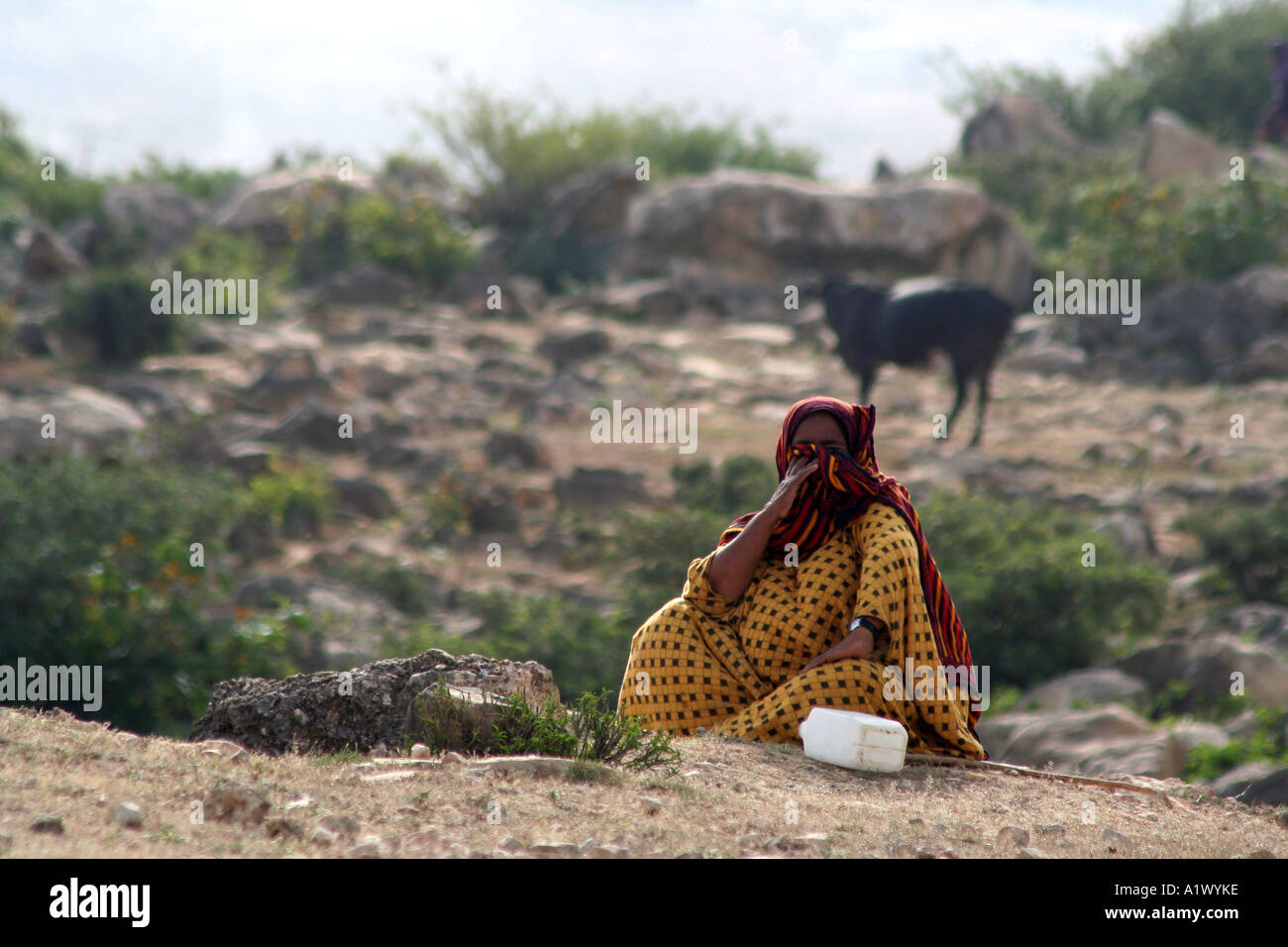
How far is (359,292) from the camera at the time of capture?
59.6ft

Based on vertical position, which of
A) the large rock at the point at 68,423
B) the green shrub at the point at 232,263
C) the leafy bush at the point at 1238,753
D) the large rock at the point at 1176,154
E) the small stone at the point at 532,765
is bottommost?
the leafy bush at the point at 1238,753

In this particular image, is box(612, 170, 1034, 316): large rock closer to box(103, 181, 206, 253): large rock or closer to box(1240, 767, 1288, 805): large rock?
box(103, 181, 206, 253): large rock

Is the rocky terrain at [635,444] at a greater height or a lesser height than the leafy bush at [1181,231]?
lesser

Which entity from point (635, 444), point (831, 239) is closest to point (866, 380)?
point (635, 444)

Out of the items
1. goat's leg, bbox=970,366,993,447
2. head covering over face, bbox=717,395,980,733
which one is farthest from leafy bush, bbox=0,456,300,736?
goat's leg, bbox=970,366,993,447

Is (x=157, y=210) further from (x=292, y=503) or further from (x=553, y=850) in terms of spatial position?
(x=553, y=850)

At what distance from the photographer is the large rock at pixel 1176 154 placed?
21.2 metres

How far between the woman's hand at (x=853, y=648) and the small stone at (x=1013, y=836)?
93 cm

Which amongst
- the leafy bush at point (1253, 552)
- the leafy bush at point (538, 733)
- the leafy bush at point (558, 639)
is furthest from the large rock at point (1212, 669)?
the leafy bush at point (538, 733)

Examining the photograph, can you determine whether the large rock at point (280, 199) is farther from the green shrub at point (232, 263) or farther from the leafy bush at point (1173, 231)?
the leafy bush at point (1173, 231)

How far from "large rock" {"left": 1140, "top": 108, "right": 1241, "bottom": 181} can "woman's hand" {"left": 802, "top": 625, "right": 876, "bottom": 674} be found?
18.9m

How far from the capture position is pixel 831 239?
19.5 metres
